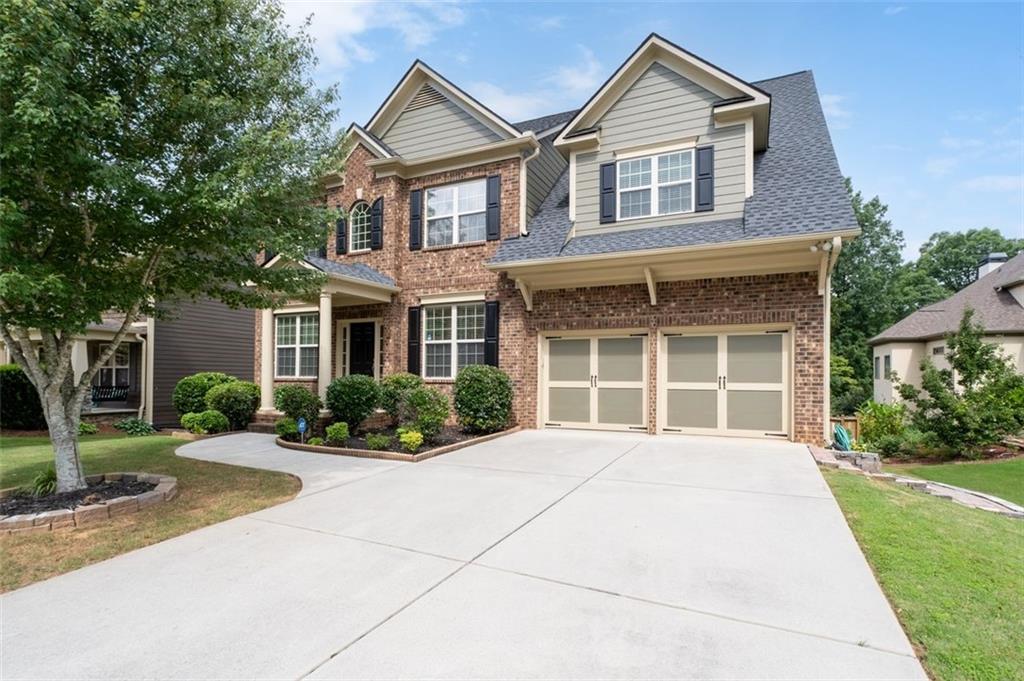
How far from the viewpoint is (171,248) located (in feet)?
18.7

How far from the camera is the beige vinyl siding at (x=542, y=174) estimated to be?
1161 centimetres

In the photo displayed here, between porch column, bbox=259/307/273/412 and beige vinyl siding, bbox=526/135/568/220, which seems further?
beige vinyl siding, bbox=526/135/568/220

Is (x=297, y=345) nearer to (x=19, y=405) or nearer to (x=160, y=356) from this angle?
(x=160, y=356)

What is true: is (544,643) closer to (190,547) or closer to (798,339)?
(190,547)

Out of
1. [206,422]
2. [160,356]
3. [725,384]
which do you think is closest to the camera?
[725,384]

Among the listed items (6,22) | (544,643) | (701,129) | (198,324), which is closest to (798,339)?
(701,129)

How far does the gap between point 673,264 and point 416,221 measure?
6.37 meters

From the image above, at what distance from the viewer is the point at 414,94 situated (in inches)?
496

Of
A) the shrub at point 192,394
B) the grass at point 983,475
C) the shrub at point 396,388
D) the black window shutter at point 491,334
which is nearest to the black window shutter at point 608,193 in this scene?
the black window shutter at point 491,334

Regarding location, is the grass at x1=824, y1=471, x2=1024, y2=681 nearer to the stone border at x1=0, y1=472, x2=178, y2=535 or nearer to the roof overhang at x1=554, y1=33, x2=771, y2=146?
the stone border at x1=0, y1=472, x2=178, y2=535

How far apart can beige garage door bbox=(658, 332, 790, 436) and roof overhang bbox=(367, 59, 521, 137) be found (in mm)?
6208

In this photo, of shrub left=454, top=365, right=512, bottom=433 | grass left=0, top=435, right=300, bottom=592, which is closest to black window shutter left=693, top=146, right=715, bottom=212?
shrub left=454, top=365, right=512, bottom=433

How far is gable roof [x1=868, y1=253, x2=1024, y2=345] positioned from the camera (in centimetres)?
1630

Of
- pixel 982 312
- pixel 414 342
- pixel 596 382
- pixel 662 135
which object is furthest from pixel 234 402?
pixel 982 312
